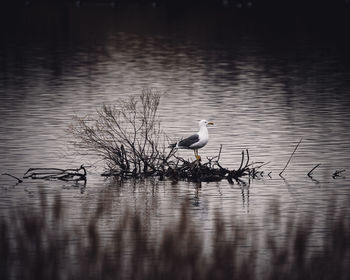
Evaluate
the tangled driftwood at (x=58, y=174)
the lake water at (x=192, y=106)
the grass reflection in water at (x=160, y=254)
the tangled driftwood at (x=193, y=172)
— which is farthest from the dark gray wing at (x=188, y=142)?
the grass reflection in water at (x=160, y=254)

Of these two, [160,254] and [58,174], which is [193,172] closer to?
[58,174]

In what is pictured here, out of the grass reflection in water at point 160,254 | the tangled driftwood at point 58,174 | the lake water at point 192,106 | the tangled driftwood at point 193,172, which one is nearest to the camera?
the grass reflection in water at point 160,254

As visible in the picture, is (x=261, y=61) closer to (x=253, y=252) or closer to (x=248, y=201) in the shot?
(x=248, y=201)

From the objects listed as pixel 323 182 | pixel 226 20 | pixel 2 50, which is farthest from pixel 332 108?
pixel 226 20

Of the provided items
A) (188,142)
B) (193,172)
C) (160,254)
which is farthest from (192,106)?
(160,254)

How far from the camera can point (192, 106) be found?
1545 inches

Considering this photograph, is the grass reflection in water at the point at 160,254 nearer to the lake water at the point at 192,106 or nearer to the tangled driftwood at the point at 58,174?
the lake water at the point at 192,106

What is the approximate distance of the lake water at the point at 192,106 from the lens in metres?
22.2

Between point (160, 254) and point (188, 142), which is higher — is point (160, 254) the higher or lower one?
the lower one

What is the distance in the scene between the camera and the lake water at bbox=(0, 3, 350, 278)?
875 inches

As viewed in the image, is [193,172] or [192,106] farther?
[192,106]

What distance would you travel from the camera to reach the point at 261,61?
59.2 m

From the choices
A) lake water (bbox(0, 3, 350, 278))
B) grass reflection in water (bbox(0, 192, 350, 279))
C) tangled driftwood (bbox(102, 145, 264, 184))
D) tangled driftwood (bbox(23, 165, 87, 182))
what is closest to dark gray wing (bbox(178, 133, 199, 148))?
tangled driftwood (bbox(102, 145, 264, 184))

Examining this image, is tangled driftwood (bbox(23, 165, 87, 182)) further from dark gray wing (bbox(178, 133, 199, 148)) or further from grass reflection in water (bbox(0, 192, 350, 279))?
grass reflection in water (bbox(0, 192, 350, 279))
